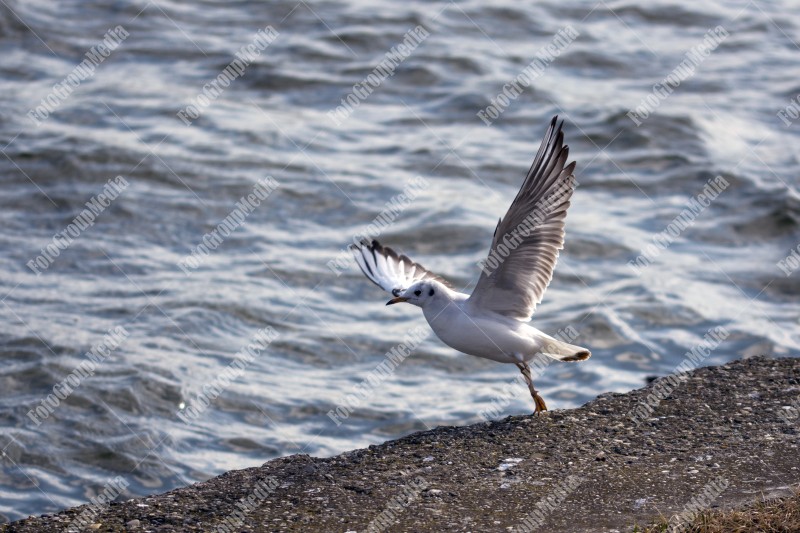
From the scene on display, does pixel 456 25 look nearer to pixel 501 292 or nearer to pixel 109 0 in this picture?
pixel 109 0

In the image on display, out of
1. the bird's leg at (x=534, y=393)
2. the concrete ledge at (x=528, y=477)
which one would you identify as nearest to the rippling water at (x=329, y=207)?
the bird's leg at (x=534, y=393)

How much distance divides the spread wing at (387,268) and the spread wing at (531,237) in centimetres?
110

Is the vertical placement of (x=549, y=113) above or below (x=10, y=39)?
above

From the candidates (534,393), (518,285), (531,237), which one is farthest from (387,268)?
(534,393)

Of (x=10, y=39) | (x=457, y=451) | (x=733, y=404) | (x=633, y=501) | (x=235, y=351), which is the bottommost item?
(x=10, y=39)

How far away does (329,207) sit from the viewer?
48.2ft

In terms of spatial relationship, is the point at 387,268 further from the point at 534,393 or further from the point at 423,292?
the point at 534,393

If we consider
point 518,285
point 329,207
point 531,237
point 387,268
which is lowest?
point 329,207

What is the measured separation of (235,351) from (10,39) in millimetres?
9836

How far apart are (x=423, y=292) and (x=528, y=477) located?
1.65m

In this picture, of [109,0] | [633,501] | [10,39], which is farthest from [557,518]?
[109,0]

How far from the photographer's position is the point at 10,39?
1861 cm

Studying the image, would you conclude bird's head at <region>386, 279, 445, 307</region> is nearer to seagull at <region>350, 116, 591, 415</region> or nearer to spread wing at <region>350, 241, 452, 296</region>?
seagull at <region>350, 116, 591, 415</region>

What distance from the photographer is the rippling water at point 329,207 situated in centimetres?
1037
